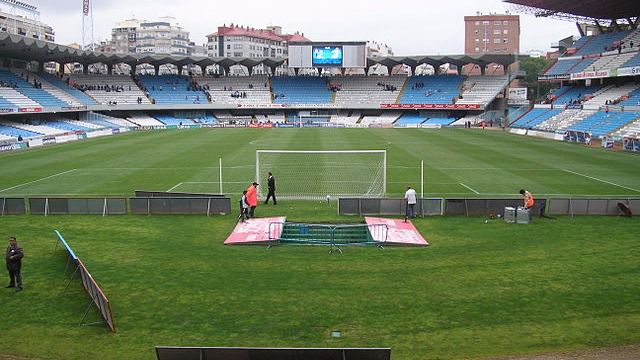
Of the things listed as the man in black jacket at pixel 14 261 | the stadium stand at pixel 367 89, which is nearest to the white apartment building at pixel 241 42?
the stadium stand at pixel 367 89

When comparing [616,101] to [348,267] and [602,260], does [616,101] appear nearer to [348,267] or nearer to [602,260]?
[602,260]

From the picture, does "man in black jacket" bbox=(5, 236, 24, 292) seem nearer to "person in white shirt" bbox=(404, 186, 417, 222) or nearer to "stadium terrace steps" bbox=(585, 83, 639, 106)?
"person in white shirt" bbox=(404, 186, 417, 222)

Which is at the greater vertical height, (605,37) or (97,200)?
(605,37)

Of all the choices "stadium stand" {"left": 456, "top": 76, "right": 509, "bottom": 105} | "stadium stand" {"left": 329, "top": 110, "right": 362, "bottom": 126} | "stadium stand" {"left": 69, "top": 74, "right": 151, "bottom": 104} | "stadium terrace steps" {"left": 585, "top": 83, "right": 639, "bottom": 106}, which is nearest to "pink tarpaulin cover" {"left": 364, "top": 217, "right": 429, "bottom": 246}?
"stadium terrace steps" {"left": 585, "top": 83, "right": 639, "bottom": 106}

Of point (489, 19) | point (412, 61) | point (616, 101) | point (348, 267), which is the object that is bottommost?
point (348, 267)

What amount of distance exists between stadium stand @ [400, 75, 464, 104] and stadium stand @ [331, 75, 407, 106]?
1749mm

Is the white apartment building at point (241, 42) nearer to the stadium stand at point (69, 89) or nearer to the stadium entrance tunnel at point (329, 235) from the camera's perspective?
the stadium stand at point (69, 89)

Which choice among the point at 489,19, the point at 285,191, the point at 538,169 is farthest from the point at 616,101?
the point at 489,19

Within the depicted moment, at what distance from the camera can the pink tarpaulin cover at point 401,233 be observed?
711 inches

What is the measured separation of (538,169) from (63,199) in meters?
27.4

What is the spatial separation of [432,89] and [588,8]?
3030 cm

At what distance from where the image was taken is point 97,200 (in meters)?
22.4

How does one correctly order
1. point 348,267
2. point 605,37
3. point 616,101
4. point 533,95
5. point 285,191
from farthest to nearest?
point 533,95 < point 605,37 < point 616,101 < point 285,191 < point 348,267

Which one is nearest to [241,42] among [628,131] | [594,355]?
[628,131]
